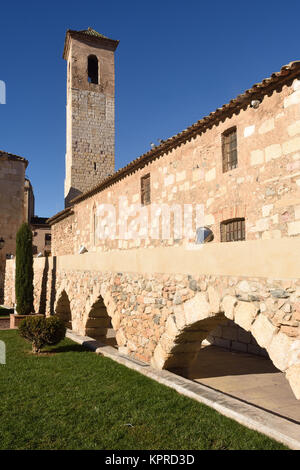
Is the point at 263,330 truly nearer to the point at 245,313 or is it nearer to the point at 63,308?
the point at 245,313

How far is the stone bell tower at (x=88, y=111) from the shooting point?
25.6m

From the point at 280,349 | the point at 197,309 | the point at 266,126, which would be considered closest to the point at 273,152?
the point at 266,126

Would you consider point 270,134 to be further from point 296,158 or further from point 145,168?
point 145,168

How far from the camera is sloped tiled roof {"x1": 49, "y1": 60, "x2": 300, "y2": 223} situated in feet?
24.9

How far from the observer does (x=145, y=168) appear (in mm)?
13148

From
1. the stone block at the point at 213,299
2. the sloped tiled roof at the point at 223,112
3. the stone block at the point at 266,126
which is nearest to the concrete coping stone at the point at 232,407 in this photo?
the stone block at the point at 213,299

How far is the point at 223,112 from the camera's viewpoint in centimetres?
937

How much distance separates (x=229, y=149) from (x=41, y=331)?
656cm

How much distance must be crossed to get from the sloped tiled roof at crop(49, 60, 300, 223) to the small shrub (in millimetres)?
6086

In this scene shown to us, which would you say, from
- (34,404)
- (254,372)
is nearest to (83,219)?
(254,372)

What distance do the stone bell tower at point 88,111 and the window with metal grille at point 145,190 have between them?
1262 cm

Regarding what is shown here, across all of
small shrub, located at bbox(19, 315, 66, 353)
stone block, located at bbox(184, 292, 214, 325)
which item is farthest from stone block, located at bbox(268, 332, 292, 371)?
small shrub, located at bbox(19, 315, 66, 353)

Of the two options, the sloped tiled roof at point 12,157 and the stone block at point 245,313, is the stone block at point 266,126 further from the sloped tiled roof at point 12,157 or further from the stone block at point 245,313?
the sloped tiled roof at point 12,157
